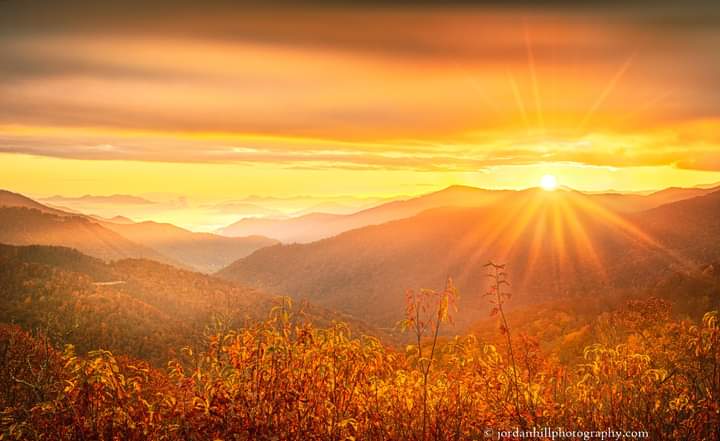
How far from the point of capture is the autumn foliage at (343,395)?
6.54 metres

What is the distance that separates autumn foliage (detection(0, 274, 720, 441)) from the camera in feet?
21.5

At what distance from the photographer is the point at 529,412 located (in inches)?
283

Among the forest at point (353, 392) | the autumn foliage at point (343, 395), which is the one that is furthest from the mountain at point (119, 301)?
the autumn foliage at point (343, 395)

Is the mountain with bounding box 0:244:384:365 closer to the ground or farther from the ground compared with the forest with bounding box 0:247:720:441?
closer to the ground

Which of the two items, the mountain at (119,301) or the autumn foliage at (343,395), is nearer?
the autumn foliage at (343,395)

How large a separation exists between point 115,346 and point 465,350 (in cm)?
5824

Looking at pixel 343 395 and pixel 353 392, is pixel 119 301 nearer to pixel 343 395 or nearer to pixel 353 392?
pixel 343 395

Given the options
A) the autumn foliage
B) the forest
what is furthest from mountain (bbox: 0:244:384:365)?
the autumn foliage

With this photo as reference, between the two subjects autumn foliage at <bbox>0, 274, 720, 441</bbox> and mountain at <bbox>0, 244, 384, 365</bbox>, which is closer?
autumn foliage at <bbox>0, 274, 720, 441</bbox>

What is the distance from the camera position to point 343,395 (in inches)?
302

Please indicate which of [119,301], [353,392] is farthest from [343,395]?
[119,301]

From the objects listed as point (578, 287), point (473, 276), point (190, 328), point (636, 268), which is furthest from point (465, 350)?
point (473, 276)

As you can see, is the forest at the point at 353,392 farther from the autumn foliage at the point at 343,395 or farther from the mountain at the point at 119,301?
the mountain at the point at 119,301

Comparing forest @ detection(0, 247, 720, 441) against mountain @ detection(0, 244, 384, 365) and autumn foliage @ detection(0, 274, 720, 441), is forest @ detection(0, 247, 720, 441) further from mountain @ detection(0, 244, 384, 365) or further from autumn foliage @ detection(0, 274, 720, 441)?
mountain @ detection(0, 244, 384, 365)
